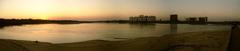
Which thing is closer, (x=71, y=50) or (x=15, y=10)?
(x=71, y=50)

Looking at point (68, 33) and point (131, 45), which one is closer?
point (131, 45)

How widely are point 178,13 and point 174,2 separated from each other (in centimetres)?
38

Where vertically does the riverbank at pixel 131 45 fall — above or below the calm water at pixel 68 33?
above

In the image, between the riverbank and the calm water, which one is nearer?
the riverbank

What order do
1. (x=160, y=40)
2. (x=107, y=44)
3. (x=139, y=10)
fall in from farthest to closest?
(x=139, y=10) → (x=160, y=40) → (x=107, y=44)

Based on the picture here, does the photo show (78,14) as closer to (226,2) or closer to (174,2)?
(174,2)

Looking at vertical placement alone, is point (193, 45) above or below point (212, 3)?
below

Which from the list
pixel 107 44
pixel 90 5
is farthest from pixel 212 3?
pixel 107 44

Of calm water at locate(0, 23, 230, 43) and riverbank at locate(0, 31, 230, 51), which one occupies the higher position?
riverbank at locate(0, 31, 230, 51)

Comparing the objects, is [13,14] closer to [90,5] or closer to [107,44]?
[90,5]

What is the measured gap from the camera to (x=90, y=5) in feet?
26.0

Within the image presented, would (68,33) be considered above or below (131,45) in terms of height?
below

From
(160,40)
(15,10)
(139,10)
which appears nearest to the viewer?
(160,40)

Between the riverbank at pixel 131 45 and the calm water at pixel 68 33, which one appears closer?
the riverbank at pixel 131 45
